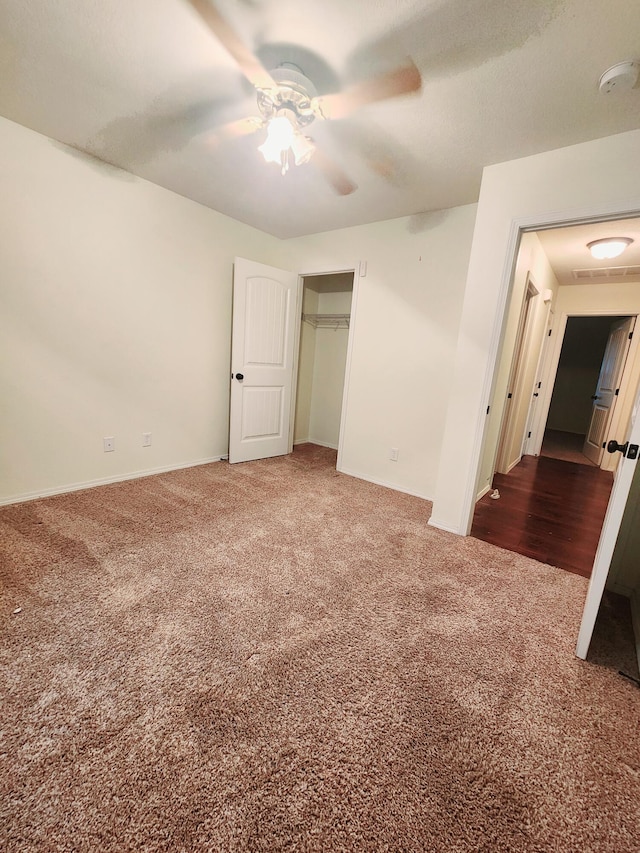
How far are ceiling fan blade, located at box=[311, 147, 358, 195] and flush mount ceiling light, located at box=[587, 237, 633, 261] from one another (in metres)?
2.17

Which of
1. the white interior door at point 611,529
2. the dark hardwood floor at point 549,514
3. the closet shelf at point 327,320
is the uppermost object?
the closet shelf at point 327,320

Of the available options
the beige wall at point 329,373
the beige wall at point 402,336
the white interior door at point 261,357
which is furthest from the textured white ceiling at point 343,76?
the beige wall at point 329,373

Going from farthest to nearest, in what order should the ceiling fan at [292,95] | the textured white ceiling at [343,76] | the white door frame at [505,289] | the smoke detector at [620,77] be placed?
the white door frame at [505,289]
the ceiling fan at [292,95]
the smoke detector at [620,77]
the textured white ceiling at [343,76]

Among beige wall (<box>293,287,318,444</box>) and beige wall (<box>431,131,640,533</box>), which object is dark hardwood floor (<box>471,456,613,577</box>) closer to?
beige wall (<box>431,131,640,533</box>)

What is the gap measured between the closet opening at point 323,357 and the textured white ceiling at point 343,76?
190 cm

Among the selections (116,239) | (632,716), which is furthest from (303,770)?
(116,239)

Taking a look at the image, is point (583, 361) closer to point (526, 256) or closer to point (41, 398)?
point (526, 256)

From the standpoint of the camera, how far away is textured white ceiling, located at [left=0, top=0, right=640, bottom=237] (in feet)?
4.16

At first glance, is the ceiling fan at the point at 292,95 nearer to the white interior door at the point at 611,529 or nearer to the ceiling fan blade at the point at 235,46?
the ceiling fan blade at the point at 235,46

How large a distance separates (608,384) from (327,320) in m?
4.02

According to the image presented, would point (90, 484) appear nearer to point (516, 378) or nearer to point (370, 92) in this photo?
point (370, 92)

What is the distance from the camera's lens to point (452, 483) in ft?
Result: 8.13

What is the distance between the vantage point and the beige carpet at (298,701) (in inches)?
34.8

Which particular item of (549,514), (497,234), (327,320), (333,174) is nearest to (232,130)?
(333,174)
